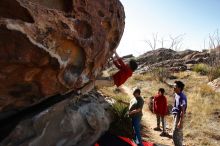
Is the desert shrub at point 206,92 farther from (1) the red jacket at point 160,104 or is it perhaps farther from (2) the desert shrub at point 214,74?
(1) the red jacket at point 160,104

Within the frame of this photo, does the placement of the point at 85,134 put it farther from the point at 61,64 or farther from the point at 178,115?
the point at 61,64

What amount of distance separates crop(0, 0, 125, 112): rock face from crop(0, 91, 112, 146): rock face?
712 millimetres

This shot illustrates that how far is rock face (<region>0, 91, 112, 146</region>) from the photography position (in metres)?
5.36

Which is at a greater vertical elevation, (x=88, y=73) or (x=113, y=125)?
(x=88, y=73)

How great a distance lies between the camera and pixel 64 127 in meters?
6.47

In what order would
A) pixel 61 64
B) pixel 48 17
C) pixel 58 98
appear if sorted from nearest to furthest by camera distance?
pixel 48 17, pixel 61 64, pixel 58 98

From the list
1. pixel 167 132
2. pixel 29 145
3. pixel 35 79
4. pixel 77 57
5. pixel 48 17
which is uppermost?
pixel 48 17

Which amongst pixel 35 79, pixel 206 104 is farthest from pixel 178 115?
pixel 206 104

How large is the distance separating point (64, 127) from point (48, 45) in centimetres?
275

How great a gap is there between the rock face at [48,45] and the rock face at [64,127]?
712mm

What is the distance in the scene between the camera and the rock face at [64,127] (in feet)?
→ 17.6

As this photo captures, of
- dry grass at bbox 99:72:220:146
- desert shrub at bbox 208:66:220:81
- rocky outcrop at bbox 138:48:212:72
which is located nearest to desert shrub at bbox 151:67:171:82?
dry grass at bbox 99:72:220:146

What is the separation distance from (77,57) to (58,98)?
1.55 meters

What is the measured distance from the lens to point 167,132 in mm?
11391
